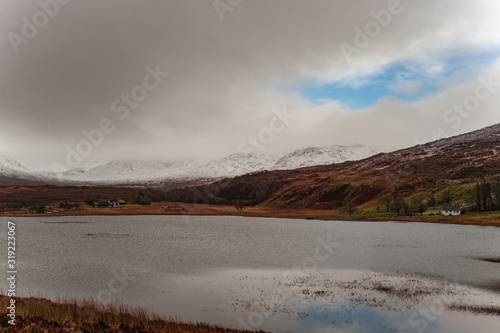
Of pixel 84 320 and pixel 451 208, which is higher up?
pixel 451 208

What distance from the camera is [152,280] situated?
40094 millimetres

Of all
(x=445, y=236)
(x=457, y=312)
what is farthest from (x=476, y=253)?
(x=457, y=312)

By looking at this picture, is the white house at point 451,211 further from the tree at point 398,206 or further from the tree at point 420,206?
the tree at point 398,206

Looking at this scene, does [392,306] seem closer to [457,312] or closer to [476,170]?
[457,312]

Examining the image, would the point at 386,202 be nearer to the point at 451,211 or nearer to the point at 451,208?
the point at 451,208

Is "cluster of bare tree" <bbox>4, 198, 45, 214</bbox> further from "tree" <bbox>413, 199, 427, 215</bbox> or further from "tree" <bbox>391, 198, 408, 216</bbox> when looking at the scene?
"tree" <bbox>413, 199, 427, 215</bbox>

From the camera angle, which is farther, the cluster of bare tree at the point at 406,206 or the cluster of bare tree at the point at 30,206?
the cluster of bare tree at the point at 30,206

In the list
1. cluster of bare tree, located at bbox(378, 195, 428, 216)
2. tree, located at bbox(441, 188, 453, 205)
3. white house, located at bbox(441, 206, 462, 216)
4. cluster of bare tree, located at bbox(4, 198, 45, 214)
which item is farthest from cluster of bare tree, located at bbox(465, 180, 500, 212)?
cluster of bare tree, located at bbox(4, 198, 45, 214)

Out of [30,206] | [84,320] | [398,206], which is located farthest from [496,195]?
[30,206]

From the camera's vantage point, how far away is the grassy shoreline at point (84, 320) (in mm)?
22141

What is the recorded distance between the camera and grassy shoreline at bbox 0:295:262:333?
2214cm

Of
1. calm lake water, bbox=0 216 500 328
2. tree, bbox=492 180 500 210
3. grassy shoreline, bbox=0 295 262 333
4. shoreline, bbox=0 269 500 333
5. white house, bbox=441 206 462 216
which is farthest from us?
white house, bbox=441 206 462 216

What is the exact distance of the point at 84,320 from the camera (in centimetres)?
2420

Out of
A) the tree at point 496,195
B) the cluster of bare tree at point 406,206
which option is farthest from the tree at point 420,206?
the tree at point 496,195
